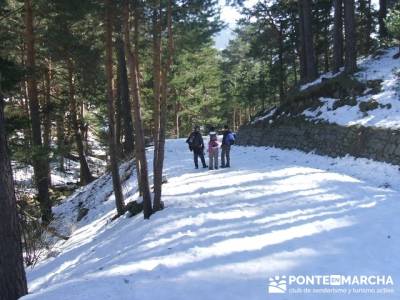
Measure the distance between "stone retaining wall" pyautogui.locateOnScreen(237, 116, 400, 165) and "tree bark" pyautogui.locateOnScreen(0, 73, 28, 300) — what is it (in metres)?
10.4

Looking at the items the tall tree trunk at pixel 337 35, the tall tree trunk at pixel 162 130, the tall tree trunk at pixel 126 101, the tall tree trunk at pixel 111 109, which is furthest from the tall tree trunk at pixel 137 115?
the tall tree trunk at pixel 337 35

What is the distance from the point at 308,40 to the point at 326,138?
875 centimetres

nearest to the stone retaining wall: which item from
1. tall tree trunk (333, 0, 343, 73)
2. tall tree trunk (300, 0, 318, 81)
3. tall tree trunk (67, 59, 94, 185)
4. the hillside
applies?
the hillside

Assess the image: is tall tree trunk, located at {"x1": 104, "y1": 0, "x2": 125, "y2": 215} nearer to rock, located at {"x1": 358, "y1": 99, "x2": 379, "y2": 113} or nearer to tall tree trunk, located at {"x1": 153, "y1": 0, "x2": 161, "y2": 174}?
tall tree trunk, located at {"x1": 153, "y1": 0, "x2": 161, "y2": 174}

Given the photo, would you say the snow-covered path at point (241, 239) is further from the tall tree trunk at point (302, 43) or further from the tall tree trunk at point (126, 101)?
the tall tree trunk at point (302, 43)

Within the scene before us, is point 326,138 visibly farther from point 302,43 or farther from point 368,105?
point 302,43

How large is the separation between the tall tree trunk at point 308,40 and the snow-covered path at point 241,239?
31.5ft

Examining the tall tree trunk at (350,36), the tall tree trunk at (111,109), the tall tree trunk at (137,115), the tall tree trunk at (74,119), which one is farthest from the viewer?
the tall tree trunk at (74,119)

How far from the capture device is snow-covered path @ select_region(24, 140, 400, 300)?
7.06 metres

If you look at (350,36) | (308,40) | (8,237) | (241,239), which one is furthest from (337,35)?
(8,237)

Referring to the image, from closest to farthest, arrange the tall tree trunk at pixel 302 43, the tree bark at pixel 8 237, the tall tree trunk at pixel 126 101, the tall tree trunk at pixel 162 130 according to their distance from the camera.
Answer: the tree bark at pixel 8 237 → the tall tree trunk at pixel 162 130 → the tall tree trunk at pixel 126 101 → the tall tree trunk at pixel 302 43

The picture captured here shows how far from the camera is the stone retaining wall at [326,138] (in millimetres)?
14023

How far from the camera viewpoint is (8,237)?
6.90 m

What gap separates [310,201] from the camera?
11391 mm
